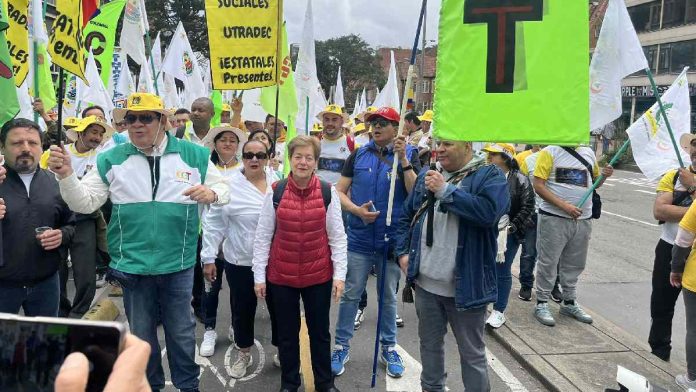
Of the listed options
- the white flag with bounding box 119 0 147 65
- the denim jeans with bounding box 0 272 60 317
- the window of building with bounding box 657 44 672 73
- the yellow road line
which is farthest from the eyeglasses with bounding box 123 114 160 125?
the window of building with bounding box 657 44 672 73

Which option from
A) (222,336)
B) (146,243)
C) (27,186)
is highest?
(27,186)

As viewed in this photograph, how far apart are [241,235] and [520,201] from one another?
9.41 ft

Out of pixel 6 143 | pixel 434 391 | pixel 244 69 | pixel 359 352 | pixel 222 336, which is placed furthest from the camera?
pixel 244 69

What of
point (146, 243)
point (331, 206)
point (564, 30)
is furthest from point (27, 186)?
point (564, 30)

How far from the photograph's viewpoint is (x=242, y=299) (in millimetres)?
4062

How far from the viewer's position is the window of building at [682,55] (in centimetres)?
3497

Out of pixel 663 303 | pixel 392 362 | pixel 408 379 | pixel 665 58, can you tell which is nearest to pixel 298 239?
pixel 392 362

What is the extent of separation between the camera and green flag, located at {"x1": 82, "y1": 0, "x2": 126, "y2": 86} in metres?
7.14

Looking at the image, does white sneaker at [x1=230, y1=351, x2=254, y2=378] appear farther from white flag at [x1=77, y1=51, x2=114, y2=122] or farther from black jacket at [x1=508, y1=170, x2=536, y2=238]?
white flag at [x1=77, y1=51, x2=114, y2=122]

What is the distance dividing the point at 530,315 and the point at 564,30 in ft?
11.3

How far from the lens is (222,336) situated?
4891mm

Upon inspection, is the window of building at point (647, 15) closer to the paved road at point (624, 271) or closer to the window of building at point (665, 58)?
the window of building at point (665, 58)

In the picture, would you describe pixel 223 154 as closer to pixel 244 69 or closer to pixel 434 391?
pixel 244 69

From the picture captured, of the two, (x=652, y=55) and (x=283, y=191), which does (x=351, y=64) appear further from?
(x=283, y=191)
